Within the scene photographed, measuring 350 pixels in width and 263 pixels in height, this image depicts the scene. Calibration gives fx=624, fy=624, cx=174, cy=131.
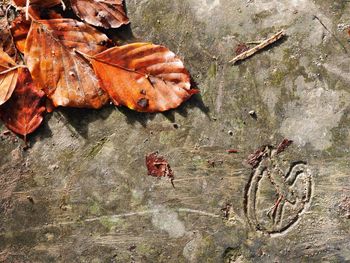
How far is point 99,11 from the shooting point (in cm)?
283

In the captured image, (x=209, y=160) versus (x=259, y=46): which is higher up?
(x=259, y=46)

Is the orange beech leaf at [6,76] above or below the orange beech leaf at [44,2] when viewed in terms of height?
below

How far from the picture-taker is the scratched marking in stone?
2814 mm

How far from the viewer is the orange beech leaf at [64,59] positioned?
9.18 ft

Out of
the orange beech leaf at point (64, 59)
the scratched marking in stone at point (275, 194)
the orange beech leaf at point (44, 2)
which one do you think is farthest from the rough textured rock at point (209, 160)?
the orange beech leaf at point (44, 2)

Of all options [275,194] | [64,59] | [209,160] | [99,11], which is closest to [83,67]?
[64,59]

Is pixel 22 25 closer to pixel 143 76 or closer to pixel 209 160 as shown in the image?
pixel 143 76

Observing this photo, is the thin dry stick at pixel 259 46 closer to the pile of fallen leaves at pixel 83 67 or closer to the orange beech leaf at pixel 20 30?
the pile of fallen leaves at pixel 83 67

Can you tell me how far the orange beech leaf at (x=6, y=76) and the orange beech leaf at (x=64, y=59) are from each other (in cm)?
9

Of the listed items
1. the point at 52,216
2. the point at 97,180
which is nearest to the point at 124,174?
the point at 97,180

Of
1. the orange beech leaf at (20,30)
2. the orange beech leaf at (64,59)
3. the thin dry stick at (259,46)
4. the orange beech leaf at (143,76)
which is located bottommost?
the thin dry stick at (259,46)

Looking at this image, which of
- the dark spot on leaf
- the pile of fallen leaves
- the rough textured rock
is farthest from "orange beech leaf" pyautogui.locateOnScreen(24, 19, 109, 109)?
the dark spot on leaf

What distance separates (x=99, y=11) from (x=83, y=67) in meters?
0.27

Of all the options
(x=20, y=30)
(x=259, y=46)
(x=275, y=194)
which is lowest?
(x=275, y=194)
